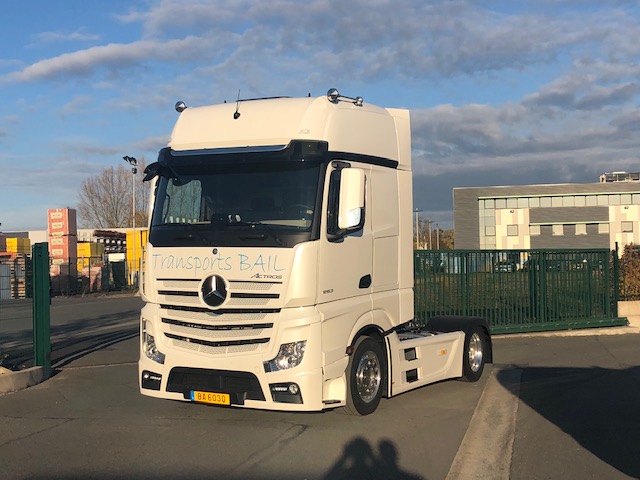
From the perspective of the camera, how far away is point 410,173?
9.09 m

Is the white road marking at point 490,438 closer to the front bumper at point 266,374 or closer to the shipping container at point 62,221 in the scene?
the front bumper at point 266,374

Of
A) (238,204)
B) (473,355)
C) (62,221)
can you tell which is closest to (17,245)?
(62,221)

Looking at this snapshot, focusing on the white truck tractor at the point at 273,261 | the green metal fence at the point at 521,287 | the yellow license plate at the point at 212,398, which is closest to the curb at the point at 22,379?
the white truck tractor at the point at 273,261

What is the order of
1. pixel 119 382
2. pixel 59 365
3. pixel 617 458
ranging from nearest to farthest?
pixel 617 458 → pixel 119 382 → pixel 59 365

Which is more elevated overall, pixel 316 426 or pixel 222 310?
pixel 222 310

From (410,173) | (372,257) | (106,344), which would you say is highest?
(410,173)

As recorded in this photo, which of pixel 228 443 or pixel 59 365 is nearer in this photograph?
pixel 228 443

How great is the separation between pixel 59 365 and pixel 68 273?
28934mm

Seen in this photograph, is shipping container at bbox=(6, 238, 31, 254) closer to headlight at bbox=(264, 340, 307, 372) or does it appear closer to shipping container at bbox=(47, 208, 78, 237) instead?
shipping container at bbox=(47, 208, 78, 237)

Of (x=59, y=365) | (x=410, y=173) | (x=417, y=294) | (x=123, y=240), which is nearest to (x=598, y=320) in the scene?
(x=417, y=294)

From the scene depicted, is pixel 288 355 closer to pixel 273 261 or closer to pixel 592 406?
pixel 273 261

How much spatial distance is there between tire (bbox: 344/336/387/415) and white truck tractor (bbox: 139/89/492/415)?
0.7 inches

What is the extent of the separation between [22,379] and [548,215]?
68647 mm

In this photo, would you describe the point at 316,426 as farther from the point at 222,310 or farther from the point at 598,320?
the point at 598,320
